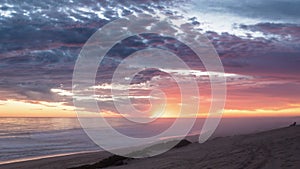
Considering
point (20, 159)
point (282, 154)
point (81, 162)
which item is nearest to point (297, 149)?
point (282, 154)

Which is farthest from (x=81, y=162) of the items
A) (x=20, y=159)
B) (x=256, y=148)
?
(x=256, y=148)

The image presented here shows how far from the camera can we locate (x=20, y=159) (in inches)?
1042

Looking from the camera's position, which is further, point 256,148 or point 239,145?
point 239,145

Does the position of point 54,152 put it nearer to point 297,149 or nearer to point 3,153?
point 3,153

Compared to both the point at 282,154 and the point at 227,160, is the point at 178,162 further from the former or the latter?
the point at 282,154

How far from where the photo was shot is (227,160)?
13.4m

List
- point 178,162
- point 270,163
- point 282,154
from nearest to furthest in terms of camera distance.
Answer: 1. point 270,163
2. point 282,154
3. point 178,162

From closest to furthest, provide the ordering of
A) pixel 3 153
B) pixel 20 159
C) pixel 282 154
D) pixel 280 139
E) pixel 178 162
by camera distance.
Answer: pixel 282 154 → pixel 178 162 → pixel 280 139 → pixel 20 159 → pixel 3 153

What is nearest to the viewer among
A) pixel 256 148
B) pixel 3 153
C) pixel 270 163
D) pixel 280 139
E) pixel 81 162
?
pixel 270 163

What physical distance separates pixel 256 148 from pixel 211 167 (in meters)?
3.83

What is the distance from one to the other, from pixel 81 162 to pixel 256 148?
10.8m

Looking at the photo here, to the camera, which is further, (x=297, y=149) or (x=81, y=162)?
(x=81, y=162)

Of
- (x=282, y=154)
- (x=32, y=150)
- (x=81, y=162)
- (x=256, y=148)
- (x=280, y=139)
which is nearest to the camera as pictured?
(x=282, y=154)

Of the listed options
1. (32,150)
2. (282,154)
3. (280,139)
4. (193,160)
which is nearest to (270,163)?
(282,154)
